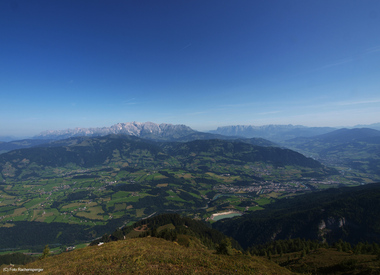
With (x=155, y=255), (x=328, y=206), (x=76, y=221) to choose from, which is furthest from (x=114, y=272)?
(x=76, y=221)

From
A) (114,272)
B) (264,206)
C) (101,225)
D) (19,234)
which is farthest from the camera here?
(264,206)

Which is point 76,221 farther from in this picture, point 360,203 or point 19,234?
point 360,203

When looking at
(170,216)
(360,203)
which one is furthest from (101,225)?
(360,203)

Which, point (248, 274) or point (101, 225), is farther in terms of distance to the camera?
point (101, 225)

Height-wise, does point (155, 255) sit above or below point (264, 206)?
above

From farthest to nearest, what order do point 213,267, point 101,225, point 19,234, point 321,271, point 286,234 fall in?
1. point 101,225
2. point 19,234
3. point 286,234
4. point 321,271
5. point 213,267

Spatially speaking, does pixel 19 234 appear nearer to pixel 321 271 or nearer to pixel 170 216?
pixel 170 216

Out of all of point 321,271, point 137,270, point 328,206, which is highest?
point 137,270

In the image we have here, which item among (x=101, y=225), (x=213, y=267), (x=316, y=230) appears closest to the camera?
(x=213, y=267)

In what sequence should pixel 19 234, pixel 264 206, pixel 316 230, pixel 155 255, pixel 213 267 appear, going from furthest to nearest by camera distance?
1. pixel 264 206
2. pixel 19 234
3. pixel 316 230
4. pixel 155 255
5. pixel 213 267
